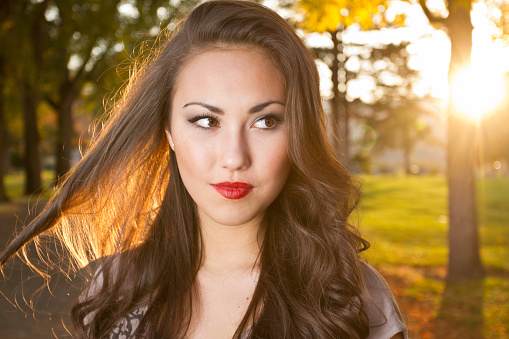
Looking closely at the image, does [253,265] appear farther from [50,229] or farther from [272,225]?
[50,229]

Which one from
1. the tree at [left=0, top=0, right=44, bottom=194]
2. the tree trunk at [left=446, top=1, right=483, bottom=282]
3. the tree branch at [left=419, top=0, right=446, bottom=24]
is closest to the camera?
the tree trunk at [left=446, top=1, right=483, bottom=282]

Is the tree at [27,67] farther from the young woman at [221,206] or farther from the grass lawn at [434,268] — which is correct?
the young woman at [221,206]

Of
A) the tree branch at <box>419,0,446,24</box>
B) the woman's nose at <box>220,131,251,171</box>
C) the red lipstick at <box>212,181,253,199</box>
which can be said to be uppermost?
the tree branch at <box>419,0,446,24</box>

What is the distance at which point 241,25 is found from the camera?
2109 millimetres

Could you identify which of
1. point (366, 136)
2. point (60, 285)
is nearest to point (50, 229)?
point (60, 285)

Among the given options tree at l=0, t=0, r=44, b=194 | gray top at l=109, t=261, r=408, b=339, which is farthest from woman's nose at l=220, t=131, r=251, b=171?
tree at l=0, t=0, r=44, b=194

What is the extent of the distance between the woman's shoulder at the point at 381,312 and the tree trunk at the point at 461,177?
16.0ft

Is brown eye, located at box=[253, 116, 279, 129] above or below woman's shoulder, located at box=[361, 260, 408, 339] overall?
above

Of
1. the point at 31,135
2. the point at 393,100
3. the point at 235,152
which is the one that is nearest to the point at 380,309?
the point at 235,152

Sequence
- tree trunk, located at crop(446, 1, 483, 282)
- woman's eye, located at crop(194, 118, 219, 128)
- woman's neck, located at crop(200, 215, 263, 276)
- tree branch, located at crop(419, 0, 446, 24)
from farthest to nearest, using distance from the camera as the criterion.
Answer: tree branch, located at crop(419, 0, 446, 24), tree trunk, located at crop(446, 1, 483, 282), woman's neck, located at crop(200, 215, 263, 276), woman's eye, located at crop(194, 118, 219, 128)

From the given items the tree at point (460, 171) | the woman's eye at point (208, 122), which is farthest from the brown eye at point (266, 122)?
the tree at point (460, 171)

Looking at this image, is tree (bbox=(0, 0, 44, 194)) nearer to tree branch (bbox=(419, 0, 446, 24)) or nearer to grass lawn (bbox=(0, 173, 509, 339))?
grass lawn (bbox=(0, 173, 509, 339))

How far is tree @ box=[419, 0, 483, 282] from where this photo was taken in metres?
6.15

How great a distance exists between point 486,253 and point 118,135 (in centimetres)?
848
